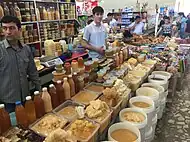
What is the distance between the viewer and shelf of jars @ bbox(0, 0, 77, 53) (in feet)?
12.6

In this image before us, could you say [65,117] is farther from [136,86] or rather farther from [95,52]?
[95,52]

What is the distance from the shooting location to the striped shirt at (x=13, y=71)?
68.0 inches

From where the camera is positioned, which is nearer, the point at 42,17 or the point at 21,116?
the point at 21,116

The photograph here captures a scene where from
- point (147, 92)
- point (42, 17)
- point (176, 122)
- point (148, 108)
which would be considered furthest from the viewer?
point (42, 17)

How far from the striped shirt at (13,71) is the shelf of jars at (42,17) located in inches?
83.4

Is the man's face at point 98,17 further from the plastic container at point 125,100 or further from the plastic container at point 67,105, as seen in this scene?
the plastic container at point 67,105

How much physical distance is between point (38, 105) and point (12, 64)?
2.09 ft

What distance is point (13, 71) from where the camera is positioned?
1.77 metres

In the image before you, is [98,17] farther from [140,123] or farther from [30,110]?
[30,110]

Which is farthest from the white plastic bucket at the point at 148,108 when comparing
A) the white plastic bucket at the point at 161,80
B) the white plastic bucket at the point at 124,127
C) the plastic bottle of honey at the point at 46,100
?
the plastic bottle of honey at the point at 46,100

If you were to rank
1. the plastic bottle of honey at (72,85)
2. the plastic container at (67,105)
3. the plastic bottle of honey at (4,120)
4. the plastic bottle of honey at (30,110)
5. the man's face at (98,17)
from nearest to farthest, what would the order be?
the plastic bottle of honey at (4,120)
the plastic bottle of honey at (30,110)
the plastic container at (67,105)
the plastic bottle of honey at (72,85)
the man's face at (98,17)

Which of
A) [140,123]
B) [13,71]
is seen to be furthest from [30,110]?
[140,123]

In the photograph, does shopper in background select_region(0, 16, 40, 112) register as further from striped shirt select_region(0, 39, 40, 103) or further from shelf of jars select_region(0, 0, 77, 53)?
shelf of jars select_region(0, 0, 77, 53)

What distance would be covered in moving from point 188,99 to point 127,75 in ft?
6.84
